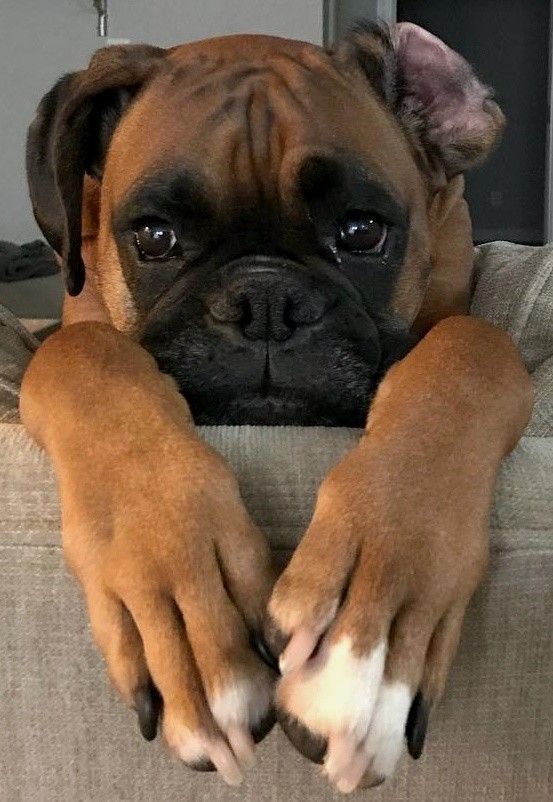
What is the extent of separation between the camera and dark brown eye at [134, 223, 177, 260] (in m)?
1.18

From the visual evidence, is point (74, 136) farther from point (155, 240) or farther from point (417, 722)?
point (417, 722)

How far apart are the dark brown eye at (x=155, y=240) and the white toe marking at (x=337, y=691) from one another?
0.64m

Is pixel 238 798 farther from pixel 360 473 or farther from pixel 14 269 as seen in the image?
pixel 14 269

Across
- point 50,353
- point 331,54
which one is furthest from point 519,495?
point 331,54

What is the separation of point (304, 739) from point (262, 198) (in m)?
0.68

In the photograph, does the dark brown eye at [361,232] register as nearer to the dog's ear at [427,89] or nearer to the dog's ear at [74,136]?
the dog's ear at [427,89]

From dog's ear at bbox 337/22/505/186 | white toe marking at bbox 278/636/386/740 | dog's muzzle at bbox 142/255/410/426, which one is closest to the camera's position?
white toe marking at bbox 278/636/386/740

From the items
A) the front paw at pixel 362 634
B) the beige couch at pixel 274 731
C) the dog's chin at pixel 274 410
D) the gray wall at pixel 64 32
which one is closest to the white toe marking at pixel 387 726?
the front paw at pixel 362 634

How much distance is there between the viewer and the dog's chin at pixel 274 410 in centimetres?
102

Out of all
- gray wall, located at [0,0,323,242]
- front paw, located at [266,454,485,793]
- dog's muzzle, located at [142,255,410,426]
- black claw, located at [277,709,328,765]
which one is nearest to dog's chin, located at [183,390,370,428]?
dog's muzzle, located at [142,255,410,426]

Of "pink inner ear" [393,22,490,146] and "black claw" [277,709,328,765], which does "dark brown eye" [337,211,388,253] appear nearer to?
"pink inner ear" [393,22,490,146]

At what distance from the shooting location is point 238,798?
0.84 meters

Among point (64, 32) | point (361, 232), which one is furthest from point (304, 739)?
point (64, 32)

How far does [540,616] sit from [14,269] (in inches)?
112
